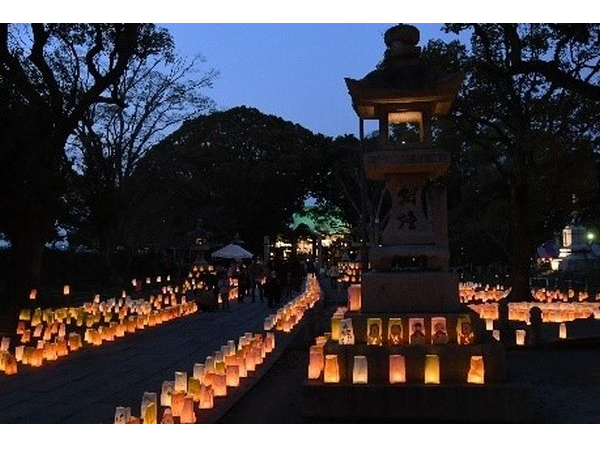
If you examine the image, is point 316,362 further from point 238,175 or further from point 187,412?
point 238,175

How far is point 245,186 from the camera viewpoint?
4550 centimetres

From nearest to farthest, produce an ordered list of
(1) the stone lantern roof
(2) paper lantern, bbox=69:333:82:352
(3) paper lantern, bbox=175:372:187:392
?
(3) paper lantern, bbox=175:372:187:392 → (1) the stone lantern roof → (2) paper lantern, bbox=69:333:82:352

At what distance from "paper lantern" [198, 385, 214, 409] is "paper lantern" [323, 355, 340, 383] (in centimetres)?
135

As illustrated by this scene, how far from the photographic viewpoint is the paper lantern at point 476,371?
7504 millimetres

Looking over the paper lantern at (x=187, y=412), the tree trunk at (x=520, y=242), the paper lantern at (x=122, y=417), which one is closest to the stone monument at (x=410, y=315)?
the paper lantern at (x=187, y=412)

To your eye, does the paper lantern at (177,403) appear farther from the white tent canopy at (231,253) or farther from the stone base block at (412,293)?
the white tent canopy at (231,253)

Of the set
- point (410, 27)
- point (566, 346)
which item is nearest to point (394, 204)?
point (410, 27)

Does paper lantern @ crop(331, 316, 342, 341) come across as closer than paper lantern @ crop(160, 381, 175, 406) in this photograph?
No

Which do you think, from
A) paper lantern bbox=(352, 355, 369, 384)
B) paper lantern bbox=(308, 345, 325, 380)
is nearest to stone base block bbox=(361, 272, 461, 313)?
paper lantern bbox=(308, 345, 325, 380)

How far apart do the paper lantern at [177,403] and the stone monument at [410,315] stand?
125cm

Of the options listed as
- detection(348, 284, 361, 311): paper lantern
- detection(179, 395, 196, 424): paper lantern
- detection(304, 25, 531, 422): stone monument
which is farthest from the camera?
detection(348, 284, 361, 311): paper lantern

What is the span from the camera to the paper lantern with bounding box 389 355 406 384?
24.7ft

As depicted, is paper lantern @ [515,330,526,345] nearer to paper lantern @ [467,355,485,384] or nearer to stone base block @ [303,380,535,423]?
paper lantern @ [467,355,485,384]

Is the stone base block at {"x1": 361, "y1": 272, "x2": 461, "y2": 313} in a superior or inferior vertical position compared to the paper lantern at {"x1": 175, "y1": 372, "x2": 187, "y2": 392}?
superior
